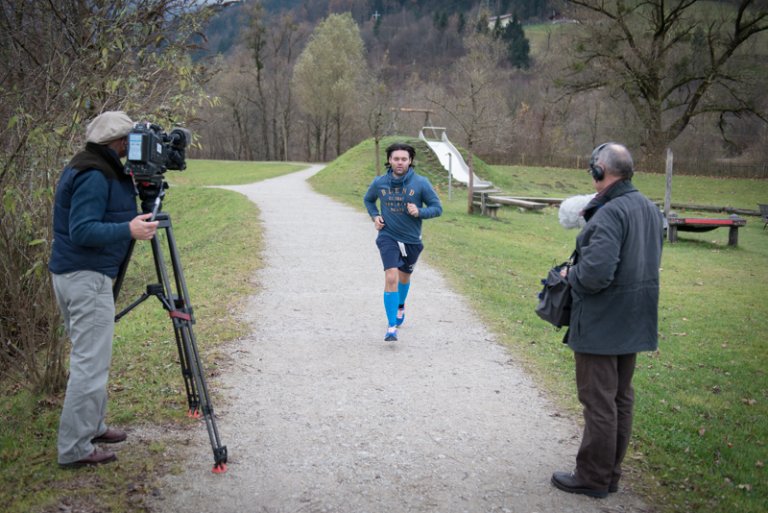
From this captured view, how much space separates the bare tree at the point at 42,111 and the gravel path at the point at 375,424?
1.53 meters

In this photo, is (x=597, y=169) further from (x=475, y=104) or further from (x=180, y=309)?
(x=475, y=104)

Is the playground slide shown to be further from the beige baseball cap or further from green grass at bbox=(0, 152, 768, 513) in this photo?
Answer: the beige baseball cap

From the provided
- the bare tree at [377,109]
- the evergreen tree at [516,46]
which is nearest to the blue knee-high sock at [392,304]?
the bare tree at [377,109]

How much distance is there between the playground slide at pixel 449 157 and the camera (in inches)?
1311

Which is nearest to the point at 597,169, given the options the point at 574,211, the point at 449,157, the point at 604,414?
the point at 574,211

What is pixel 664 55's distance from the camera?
42750mm

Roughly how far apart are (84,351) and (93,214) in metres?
0.79

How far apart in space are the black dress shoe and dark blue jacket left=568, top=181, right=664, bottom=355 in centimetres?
82

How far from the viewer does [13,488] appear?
12.0ft

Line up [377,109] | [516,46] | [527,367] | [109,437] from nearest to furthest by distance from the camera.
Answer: [109,437] < [527,367] < [377,109] < [516,46]

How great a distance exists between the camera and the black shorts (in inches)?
263

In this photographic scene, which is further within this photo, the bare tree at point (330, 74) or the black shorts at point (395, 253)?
the bare tree at point (330, 74)

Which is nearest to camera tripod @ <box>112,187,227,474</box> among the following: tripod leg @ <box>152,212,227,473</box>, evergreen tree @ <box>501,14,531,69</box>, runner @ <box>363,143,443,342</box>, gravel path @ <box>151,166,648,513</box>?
tripod leg @ <box>152,212,227,473</box>

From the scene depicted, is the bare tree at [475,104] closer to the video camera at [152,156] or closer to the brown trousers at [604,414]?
the brown trousers at [604,414]
